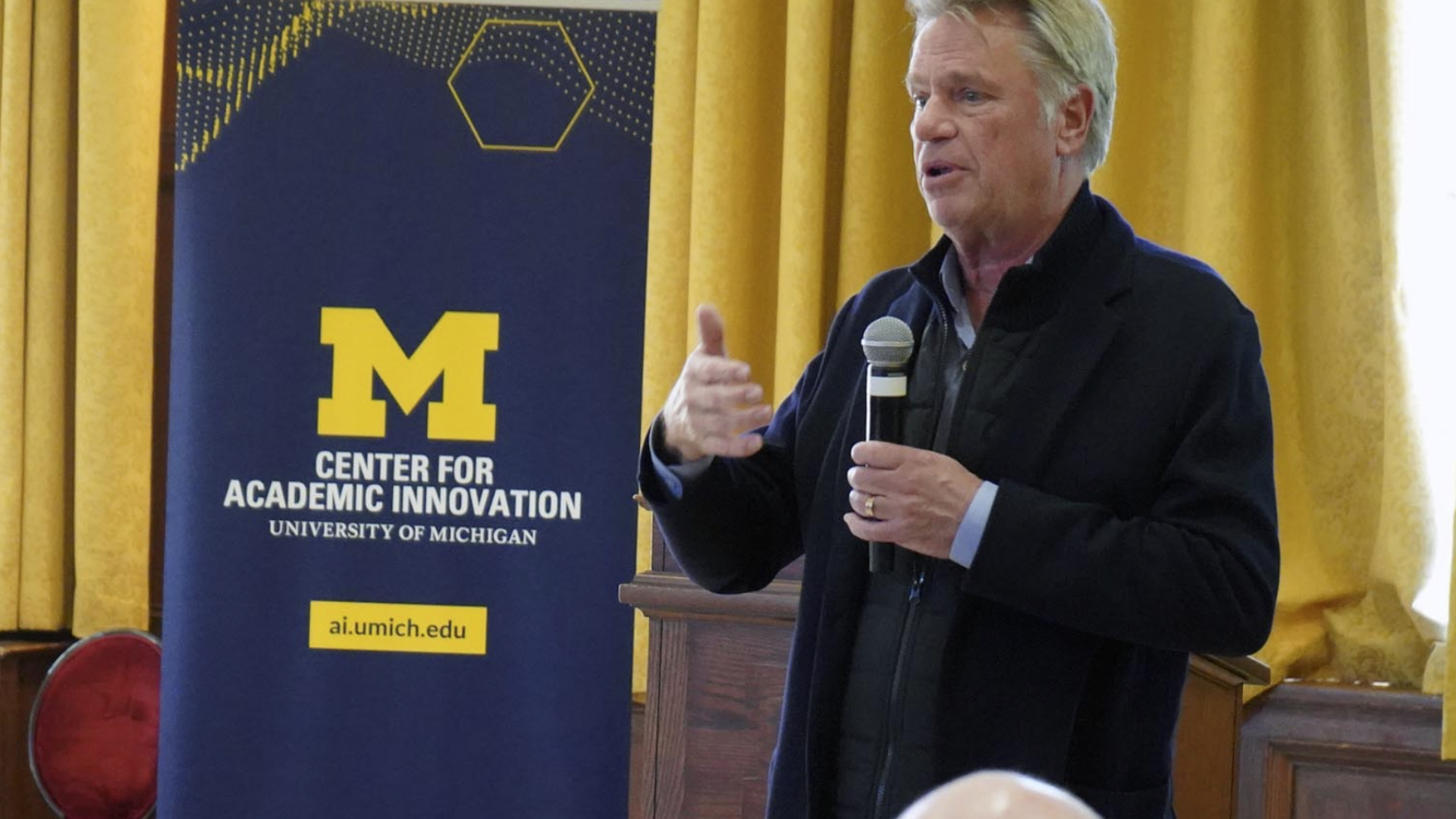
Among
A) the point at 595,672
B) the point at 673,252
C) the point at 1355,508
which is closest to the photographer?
the point at 1355,508

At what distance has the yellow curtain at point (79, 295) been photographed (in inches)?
156

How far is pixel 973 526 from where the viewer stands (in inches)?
59.4

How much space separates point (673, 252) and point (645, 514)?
24.1 inches

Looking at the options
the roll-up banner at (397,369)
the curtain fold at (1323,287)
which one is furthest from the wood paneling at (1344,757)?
the roll-up banner at (397,369)

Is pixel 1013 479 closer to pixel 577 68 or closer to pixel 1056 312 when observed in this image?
pixel 1056 312

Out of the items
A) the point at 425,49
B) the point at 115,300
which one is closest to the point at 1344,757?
the point at 425,49

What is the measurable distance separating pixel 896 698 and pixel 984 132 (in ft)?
1.97

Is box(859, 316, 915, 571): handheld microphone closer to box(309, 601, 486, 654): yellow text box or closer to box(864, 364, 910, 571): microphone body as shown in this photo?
box(864, 364, 910, 571): microphone body

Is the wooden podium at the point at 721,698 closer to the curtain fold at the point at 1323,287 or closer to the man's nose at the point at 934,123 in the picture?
the curtain fold at the point at 1323,287

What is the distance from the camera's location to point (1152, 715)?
5.21 ft

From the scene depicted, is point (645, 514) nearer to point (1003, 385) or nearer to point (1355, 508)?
point (1355, 508)

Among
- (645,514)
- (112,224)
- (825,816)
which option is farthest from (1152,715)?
(112,224)

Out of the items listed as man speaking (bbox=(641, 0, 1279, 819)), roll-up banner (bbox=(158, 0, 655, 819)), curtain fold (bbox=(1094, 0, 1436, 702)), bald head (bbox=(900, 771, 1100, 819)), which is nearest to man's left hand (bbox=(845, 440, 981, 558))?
man speaking (bbox=(641, 0, 1279, 819))

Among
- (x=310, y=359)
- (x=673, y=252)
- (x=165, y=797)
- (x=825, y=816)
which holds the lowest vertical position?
(x=165, y=797)
